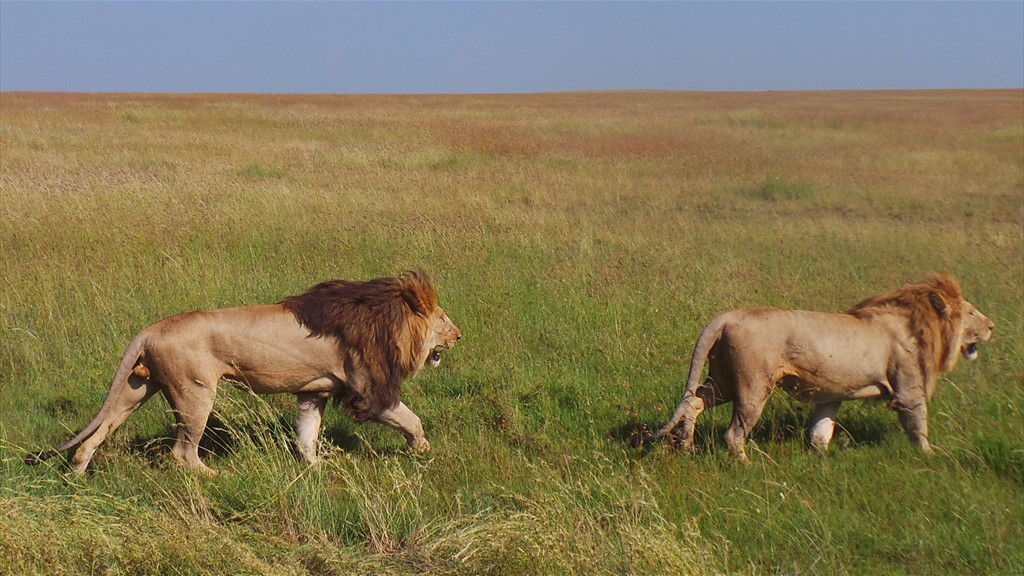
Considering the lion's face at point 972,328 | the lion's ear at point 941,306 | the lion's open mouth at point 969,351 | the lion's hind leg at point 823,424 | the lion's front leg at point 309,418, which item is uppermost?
the lion's ear at point 941,306

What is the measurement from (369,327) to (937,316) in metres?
3.25

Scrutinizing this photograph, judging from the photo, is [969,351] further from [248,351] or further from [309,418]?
[248,351]

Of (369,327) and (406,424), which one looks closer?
(369,327)

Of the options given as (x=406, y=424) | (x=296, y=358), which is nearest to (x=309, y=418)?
(x=296, y=358)

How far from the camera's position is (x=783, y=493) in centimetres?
489

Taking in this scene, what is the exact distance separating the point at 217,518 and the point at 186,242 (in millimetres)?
5859

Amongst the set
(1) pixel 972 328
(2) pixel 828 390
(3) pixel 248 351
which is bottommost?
(2) pixel 828 390

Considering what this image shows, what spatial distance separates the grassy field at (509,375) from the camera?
4258 millimetres

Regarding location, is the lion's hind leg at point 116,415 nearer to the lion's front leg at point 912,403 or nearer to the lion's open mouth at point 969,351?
the lion's front leg at point 912,403

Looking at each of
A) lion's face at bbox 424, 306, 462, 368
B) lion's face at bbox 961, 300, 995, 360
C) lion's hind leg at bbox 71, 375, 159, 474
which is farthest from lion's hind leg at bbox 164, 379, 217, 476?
lion's face at bbox 961, 300, 995, 360

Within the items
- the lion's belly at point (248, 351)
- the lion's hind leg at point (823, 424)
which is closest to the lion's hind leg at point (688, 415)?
the lion's hind leg at point (823, 424)

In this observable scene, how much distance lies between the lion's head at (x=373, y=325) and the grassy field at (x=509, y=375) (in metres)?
0.42

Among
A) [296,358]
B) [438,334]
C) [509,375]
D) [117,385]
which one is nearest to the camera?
[117,385]

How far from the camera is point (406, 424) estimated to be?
5.46 m
